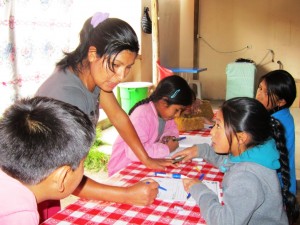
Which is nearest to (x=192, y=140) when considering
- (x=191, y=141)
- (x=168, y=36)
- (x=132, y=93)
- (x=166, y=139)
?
(x=191, y=141)

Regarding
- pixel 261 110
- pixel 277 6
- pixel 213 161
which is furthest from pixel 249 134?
pixel 277 6

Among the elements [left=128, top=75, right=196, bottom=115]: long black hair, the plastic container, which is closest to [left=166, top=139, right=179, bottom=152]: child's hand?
[left=128, top=75, right=196, bottom=115]: long black hair

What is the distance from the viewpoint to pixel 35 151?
83cm

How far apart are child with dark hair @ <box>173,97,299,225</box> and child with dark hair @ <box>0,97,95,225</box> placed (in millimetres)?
583

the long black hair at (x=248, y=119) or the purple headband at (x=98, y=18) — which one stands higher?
the purple headband at (x=98, y=18)

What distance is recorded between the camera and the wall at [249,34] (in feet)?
24.2

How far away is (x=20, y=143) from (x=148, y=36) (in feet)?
15.9

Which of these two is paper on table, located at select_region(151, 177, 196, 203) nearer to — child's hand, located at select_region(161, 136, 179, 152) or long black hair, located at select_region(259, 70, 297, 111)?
child's hand, located at select_region(161, 136, 179, 152)

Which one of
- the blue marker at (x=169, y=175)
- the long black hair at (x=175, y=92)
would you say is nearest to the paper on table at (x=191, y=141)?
the long black hair at (x=175, y=92)

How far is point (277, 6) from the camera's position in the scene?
7.36 metres

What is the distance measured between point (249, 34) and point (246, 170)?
699 centimetres

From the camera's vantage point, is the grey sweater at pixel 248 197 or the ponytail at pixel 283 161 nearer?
the grey sweater at pixel 248 197

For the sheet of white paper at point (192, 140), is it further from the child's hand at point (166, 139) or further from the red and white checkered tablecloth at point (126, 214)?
the red and white checkered tablecloth at point (126, 214)

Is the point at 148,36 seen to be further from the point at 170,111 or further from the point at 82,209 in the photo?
the point at 82,209
